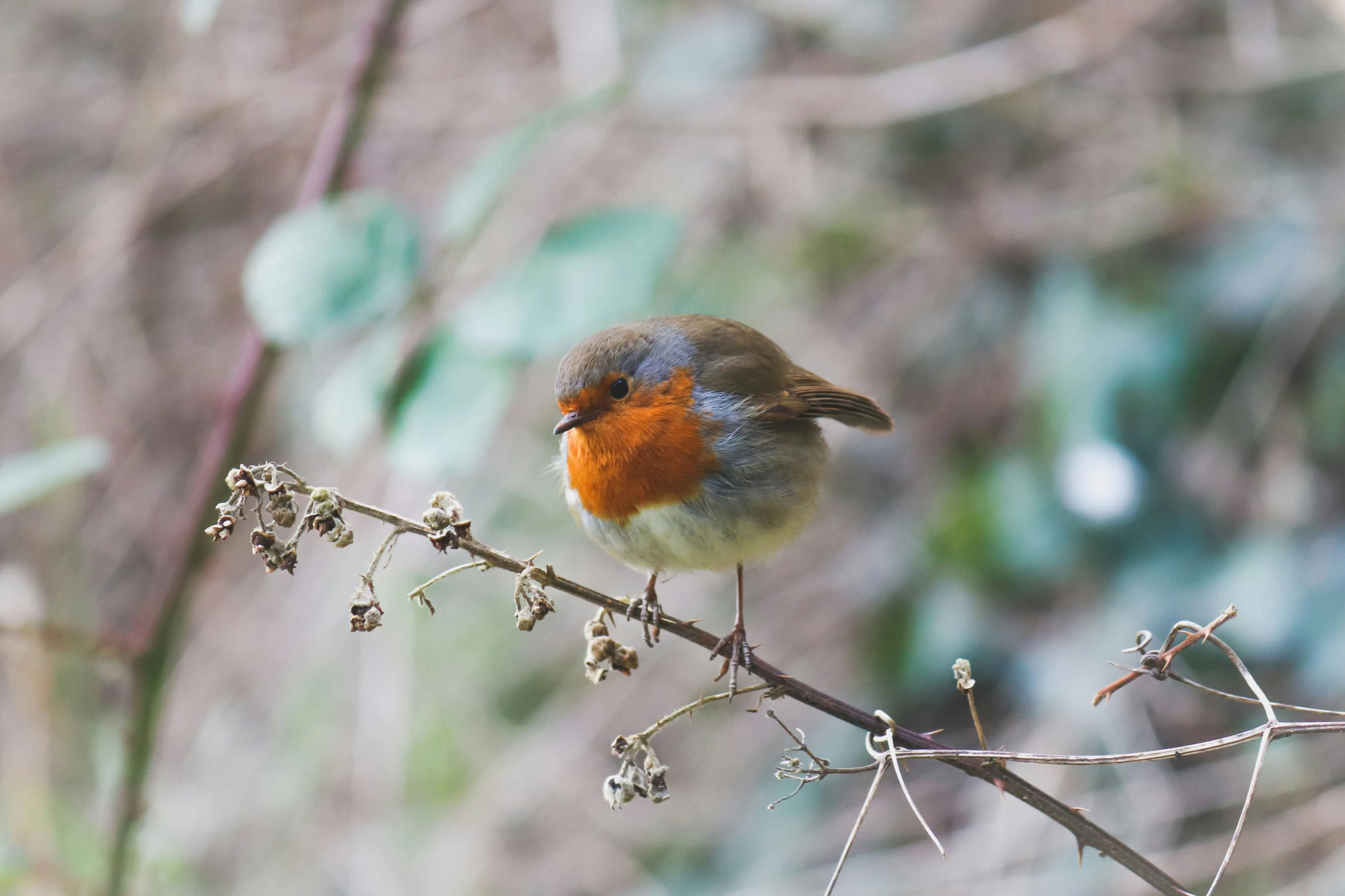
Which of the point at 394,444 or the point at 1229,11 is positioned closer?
the point at 394,444

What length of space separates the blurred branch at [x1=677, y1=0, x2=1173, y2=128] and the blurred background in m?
0.02

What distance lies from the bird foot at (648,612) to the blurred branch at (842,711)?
13cm

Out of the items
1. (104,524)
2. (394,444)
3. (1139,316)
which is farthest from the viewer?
(104,524)

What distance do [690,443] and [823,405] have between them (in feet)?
1.03

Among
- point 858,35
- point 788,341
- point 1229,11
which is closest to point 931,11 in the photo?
point 858,35

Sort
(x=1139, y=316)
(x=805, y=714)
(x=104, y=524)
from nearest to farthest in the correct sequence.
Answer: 1. (x=1139, y=316)
2. (x=805, y=714)
3. (x=104, y=524)

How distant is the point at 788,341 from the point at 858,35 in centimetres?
134

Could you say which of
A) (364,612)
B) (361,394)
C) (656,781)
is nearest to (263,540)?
(364,612)

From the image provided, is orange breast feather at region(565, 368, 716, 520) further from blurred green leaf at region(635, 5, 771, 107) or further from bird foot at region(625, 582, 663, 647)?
blurred green leaf at region(635, 5, 771, 107)

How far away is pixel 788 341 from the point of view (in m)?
4.54

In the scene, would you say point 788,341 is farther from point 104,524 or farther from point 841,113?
point 104,524

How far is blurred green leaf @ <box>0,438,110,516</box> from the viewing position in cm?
186

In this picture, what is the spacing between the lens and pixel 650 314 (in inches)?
127

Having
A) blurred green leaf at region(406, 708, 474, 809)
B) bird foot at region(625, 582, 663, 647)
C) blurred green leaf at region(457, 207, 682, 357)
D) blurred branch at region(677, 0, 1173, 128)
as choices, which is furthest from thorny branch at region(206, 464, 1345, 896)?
blurred branch at region(677, 0, 1173, 128)
